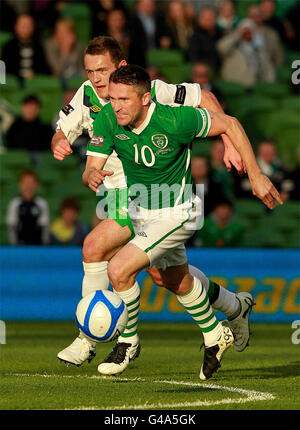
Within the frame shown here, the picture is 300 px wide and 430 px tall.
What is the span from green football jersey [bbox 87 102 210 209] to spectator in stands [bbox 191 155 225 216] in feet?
21.2

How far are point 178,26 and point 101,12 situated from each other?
1808 mm

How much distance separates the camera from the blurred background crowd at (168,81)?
1467 cm

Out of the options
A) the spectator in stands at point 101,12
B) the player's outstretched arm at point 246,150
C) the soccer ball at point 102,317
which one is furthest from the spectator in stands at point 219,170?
the soccer ball at point 102,317

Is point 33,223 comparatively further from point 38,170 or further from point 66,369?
point 66,369

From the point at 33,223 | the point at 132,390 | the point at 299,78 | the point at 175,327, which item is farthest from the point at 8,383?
the point at 299,78

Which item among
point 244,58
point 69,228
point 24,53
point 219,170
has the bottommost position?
point 69,228

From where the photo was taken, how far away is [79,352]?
27.0 ft

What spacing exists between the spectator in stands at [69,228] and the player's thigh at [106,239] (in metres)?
6.04

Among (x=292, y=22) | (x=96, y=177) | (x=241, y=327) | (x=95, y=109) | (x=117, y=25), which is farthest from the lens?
(x=292, y=22)

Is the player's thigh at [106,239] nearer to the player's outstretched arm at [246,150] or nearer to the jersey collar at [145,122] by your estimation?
the jersey collar at [145,122]

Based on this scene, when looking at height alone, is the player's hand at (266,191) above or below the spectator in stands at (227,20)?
below

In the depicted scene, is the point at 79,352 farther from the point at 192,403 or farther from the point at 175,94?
the point at 175,94

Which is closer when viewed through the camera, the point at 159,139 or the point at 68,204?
the point at 159,139

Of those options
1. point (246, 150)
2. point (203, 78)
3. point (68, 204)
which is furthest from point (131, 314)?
point (203, 78)
